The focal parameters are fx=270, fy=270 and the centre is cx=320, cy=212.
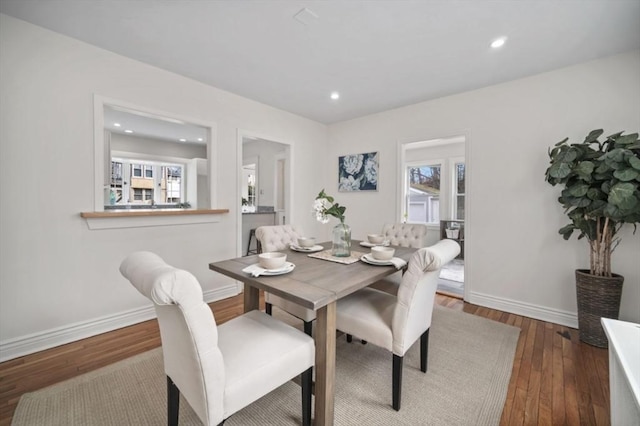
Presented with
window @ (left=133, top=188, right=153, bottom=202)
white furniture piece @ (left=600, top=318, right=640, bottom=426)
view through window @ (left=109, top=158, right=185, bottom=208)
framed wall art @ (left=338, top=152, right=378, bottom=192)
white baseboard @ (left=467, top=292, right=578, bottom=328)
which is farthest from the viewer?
window @ (left=133, top=188, right=153, bottom=202)

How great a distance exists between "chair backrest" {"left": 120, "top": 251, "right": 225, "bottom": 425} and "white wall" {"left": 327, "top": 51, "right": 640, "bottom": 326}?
311 centimetres

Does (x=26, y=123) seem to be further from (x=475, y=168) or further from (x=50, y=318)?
(x=475, y=168)

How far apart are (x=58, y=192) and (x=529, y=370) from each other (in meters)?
3.88

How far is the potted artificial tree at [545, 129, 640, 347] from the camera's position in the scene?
2039 mm

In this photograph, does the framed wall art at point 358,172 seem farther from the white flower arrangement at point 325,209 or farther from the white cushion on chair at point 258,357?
the white cushion on chair at point 258,357

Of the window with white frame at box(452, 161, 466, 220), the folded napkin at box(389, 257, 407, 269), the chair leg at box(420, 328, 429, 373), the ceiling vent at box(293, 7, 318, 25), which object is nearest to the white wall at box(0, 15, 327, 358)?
the ceiling vent at box(293, 7, 318, 25)

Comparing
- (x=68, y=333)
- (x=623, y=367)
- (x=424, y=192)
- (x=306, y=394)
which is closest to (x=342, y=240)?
(x=306, y=394)

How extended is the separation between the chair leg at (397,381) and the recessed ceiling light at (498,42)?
2.53m

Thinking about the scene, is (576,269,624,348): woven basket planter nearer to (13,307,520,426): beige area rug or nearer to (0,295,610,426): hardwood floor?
(0,295,610,426): hardwood floor

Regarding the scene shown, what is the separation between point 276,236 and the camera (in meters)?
2.57

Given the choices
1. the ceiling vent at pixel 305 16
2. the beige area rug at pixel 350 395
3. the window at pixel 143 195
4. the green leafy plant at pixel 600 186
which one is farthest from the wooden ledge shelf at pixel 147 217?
the window at pixel 143 195

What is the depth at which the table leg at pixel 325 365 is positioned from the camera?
1.35 m

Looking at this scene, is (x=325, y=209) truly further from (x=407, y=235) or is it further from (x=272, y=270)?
(x=407, y=235)

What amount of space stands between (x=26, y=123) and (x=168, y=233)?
4.47 ft
